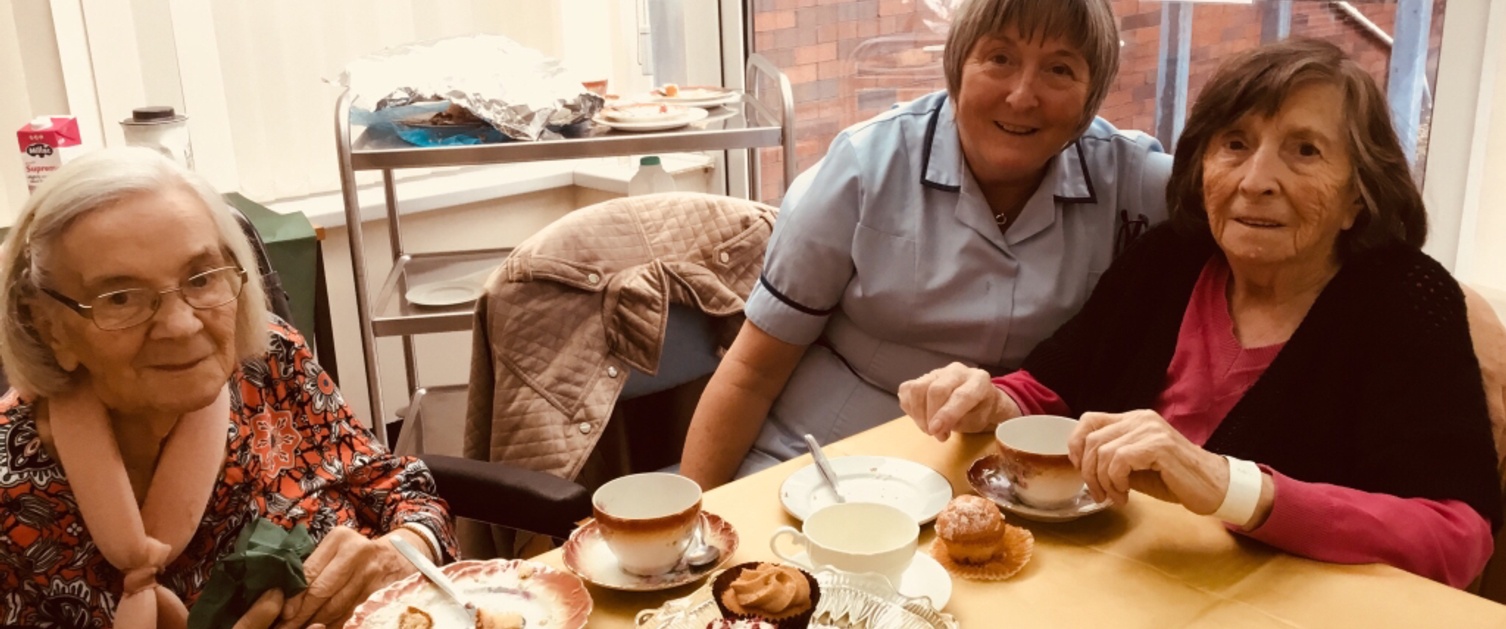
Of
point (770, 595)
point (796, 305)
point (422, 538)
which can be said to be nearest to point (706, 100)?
point (796, 305)

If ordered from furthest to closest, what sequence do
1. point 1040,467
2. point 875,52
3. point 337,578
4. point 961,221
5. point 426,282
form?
point 875,52, point 426,282, point 961,221, point 337,578, point 1040,467

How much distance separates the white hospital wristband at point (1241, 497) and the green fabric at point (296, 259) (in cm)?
166

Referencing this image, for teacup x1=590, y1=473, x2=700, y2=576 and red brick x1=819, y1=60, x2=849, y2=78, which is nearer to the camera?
teacup x1=590, y1=473, x2=700, y2=576

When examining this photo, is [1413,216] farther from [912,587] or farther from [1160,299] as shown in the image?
[912,587]

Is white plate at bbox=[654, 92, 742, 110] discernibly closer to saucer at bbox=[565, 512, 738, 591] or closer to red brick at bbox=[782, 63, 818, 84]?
red brick at bbox=[782, 63, 818, 84]

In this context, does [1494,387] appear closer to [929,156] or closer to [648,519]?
[929,156]

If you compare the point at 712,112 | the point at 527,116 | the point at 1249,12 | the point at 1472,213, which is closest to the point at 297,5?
the point at 527,116

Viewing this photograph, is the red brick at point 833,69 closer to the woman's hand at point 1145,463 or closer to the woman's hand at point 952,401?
the woman's hand at point 952,401

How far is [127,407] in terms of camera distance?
129 centimetres

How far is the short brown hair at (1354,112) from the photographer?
1361 mm

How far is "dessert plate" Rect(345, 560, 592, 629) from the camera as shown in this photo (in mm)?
1065

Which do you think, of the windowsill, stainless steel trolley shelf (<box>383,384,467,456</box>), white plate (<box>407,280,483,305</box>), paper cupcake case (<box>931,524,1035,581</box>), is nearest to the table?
paper cupcake case (<box>931,524,1035,581</box>)

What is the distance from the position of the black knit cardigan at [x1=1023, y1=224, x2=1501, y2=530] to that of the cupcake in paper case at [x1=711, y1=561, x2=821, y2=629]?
0.65 meters

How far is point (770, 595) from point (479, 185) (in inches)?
92.2
